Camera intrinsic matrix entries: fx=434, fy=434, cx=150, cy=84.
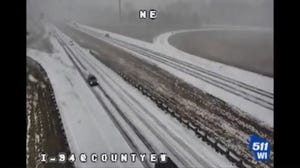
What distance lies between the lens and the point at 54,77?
460cm

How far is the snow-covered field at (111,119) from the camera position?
14.3 feet

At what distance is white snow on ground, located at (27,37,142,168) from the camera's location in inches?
171

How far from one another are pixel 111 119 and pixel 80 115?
1.04 feet

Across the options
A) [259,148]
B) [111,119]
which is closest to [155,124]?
[111,119]

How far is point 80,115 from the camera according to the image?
4.43 meters

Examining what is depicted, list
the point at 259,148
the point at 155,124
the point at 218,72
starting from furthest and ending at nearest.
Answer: the point at 218,72 → the point at 155,124 → the point at 259,148

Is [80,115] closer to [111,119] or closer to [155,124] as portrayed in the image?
[111,119]

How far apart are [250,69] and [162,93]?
3.14 feet
